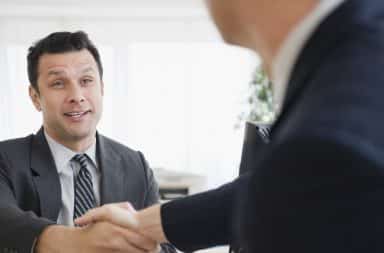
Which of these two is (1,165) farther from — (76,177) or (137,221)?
(137,221)

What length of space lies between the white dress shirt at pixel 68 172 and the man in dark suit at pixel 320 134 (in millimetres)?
1234

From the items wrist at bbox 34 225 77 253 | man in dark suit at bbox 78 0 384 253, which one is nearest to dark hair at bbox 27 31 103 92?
wrist at bbox 34 225 77 253

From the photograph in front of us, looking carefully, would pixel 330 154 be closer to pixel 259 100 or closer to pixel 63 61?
pixel 63 61

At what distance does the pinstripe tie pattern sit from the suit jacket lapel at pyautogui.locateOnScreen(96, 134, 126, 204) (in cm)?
4

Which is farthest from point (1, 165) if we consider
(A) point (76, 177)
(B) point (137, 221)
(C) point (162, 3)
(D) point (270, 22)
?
(C) point (162, 3)

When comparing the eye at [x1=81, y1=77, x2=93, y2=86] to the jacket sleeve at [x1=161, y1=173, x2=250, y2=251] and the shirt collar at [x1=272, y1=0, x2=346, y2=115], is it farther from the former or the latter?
the shirt collar at [x1=272, y1=0, x2=346, y2=115]

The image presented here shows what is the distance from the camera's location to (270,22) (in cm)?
47

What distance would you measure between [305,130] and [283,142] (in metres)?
0.02

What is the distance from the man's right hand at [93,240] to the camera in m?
1.25

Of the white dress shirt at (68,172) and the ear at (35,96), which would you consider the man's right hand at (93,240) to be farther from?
the ear at (35,96)

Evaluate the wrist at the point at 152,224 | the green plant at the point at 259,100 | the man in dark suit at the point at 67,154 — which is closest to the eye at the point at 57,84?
the man in dark suit at the point at 67,154

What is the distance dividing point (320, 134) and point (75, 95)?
4.54 feet

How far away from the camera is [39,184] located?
158cm

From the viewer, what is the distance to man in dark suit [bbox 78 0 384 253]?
1.26 feet
